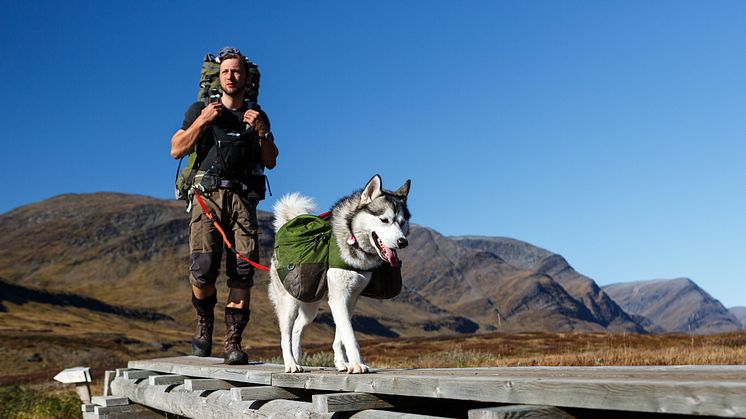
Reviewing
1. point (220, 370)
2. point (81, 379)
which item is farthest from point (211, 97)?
point (81, 379)

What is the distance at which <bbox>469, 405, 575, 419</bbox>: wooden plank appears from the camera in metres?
3.72

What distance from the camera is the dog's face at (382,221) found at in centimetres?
618

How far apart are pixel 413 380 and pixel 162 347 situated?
8253 centimetres

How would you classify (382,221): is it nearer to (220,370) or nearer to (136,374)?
(220,370)

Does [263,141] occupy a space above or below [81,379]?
above

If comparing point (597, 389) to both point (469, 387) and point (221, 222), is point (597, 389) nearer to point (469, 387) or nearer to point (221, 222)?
point (469, 387)

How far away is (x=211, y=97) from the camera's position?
28.9 ft

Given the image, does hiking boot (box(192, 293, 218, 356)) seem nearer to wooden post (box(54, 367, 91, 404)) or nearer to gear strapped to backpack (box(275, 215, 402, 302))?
gear strapped to backpack (box(275, 215, 402, 302))

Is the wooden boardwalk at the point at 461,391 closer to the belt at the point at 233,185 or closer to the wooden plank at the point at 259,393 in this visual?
the wooden plank at the point at 259,393

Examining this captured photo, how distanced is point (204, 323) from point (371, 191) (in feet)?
14.1

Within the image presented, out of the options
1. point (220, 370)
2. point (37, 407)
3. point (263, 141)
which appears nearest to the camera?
point (220, 370)

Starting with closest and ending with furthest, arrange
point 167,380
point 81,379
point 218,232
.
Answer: point 218,232, point 167,380, point 81,379

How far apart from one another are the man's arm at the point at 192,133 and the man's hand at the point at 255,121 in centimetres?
32

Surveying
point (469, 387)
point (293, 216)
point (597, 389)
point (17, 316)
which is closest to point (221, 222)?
point (293, 216)
